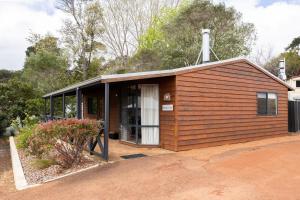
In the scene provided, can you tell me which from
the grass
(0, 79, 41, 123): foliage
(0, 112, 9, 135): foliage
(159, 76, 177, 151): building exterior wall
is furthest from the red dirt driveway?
(0, 79, 41, 123): foliage

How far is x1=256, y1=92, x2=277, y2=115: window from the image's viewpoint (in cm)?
1186

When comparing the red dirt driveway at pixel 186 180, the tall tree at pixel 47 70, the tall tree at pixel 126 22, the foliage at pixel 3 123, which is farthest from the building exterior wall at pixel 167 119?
the tall tree at pixel 126 22

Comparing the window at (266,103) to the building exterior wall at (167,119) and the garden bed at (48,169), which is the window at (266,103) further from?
the garden bed at (48,169)

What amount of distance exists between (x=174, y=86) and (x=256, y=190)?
14.4 ft

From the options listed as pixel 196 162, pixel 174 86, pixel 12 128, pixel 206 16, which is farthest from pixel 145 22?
pixel 196 162

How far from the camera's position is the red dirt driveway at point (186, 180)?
16.3 feet

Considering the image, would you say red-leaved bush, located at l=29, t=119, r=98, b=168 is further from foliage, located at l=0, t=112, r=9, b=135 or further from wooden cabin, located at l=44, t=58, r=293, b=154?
foliage, located at l=0, t=112, r=9, b=135

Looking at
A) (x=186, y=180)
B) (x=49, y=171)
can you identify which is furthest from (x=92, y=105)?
(x=186, y=180)

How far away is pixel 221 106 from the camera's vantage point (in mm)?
10117

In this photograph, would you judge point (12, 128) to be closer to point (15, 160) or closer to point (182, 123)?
point (15, 160)

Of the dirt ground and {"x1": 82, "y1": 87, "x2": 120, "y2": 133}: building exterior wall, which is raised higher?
{"x1": 82, "y1": 87, "x2": 120, "y2": 133}: building exterior wall

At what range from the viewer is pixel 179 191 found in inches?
200

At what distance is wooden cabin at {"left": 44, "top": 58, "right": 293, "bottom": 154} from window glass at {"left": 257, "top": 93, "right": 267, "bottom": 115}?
0.13ft

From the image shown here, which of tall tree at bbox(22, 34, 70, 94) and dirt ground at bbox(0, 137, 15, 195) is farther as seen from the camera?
tall tree at bbox(22, 34, 70, 94)
